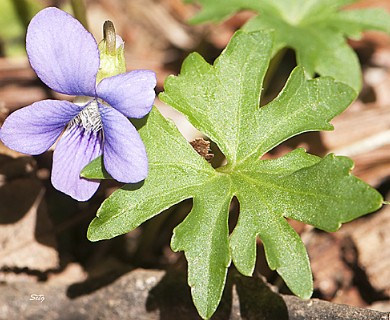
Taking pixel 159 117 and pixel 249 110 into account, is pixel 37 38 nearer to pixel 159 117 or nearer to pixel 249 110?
pixel 159 117

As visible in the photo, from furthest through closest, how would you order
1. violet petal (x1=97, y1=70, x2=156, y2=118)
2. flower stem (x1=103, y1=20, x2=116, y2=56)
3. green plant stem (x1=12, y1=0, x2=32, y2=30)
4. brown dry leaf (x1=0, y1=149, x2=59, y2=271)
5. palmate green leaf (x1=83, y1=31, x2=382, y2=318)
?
green plant stem (x1=12, y1=0, x2=32, y2=30)
brown dry leaf (x1=0, y1=149, x2=59, y2=271)
flower stem (x1=103, y1=20, x2=116, y2=56)
palmate green leaf (x1=83, y1=31, x2=382, y2=318)
violet petal (x1=97, y1=70, x2=156, y2=118)

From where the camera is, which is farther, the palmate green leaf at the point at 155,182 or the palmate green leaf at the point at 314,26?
the palmate green leaf at the point at 314,26

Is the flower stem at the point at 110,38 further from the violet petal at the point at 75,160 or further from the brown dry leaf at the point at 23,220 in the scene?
the brown dry leaf at the point at 23,220

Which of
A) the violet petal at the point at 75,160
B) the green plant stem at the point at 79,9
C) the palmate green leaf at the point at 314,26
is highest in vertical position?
the green plant stem at the point at 79,9

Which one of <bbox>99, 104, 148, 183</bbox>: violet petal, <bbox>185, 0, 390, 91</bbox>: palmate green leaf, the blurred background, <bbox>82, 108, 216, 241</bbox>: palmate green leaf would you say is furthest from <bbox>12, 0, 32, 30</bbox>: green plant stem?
<bbox>99, 104, 148, 183</bbox>: violet petal

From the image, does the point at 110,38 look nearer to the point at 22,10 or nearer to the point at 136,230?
the point at 136,230

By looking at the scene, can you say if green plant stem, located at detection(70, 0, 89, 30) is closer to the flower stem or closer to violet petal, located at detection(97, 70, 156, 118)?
the flower stem

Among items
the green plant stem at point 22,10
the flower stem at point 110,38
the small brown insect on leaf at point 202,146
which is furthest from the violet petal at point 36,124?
the green plant stem at point 22,10
